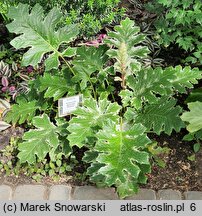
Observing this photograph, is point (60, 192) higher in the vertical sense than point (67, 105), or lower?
lower

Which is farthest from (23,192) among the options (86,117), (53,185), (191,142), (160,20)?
(160,20)

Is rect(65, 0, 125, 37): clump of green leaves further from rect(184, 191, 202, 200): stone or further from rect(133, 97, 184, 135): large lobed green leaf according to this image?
rect(184, 191, 202, 200): stone

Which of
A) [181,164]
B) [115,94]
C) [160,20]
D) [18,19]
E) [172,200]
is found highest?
[160,20]

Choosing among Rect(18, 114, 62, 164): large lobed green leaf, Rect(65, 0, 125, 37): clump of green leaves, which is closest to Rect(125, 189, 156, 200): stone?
Rect(18, 114, 62, 164): large lobed green leaf

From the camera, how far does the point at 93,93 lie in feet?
12.7

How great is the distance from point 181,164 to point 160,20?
1.16 m

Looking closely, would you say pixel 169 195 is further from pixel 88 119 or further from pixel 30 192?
pixel 30 192

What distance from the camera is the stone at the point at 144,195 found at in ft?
11.6

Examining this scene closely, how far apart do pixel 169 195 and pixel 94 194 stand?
53 cm

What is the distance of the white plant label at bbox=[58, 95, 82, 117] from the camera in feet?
11.9

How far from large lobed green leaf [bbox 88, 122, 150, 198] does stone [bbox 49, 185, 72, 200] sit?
25cm

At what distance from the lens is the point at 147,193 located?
3559 millimetres

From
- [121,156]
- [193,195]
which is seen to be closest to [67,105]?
[121,156]

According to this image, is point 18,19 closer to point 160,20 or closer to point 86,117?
point 86,117
